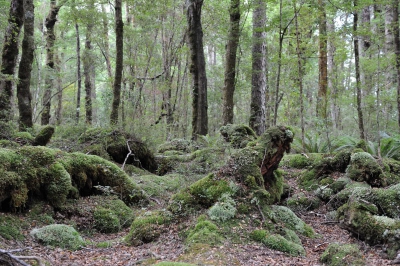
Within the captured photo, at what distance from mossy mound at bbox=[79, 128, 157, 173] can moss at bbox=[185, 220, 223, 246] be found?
4.65 metres

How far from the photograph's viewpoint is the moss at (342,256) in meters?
3.96

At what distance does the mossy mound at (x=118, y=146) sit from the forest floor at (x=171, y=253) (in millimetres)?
4220

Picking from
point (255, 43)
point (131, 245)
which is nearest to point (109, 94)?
point (255, 43)

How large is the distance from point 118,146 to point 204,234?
17.7 ft

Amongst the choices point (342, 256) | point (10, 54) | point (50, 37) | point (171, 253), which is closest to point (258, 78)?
point (10, 54)

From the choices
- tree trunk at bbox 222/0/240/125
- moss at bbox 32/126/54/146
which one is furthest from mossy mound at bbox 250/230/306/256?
tree trunk at bbox 222/0/240/125

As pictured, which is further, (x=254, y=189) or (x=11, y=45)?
(x=11, y=45)

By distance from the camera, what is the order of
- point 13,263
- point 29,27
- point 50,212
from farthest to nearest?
point 29,27 → point 50,212 → point 13,263

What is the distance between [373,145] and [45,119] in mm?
15707

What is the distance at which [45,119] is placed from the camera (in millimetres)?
17688

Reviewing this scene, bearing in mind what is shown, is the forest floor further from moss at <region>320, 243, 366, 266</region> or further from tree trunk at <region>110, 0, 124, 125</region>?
tree trunk at <region>110, 0, 124, 125</region>

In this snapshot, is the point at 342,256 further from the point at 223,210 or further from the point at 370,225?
the point at 223,210

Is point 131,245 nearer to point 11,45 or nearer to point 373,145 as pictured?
point 11,45

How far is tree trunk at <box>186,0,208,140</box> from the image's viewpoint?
12570mm
